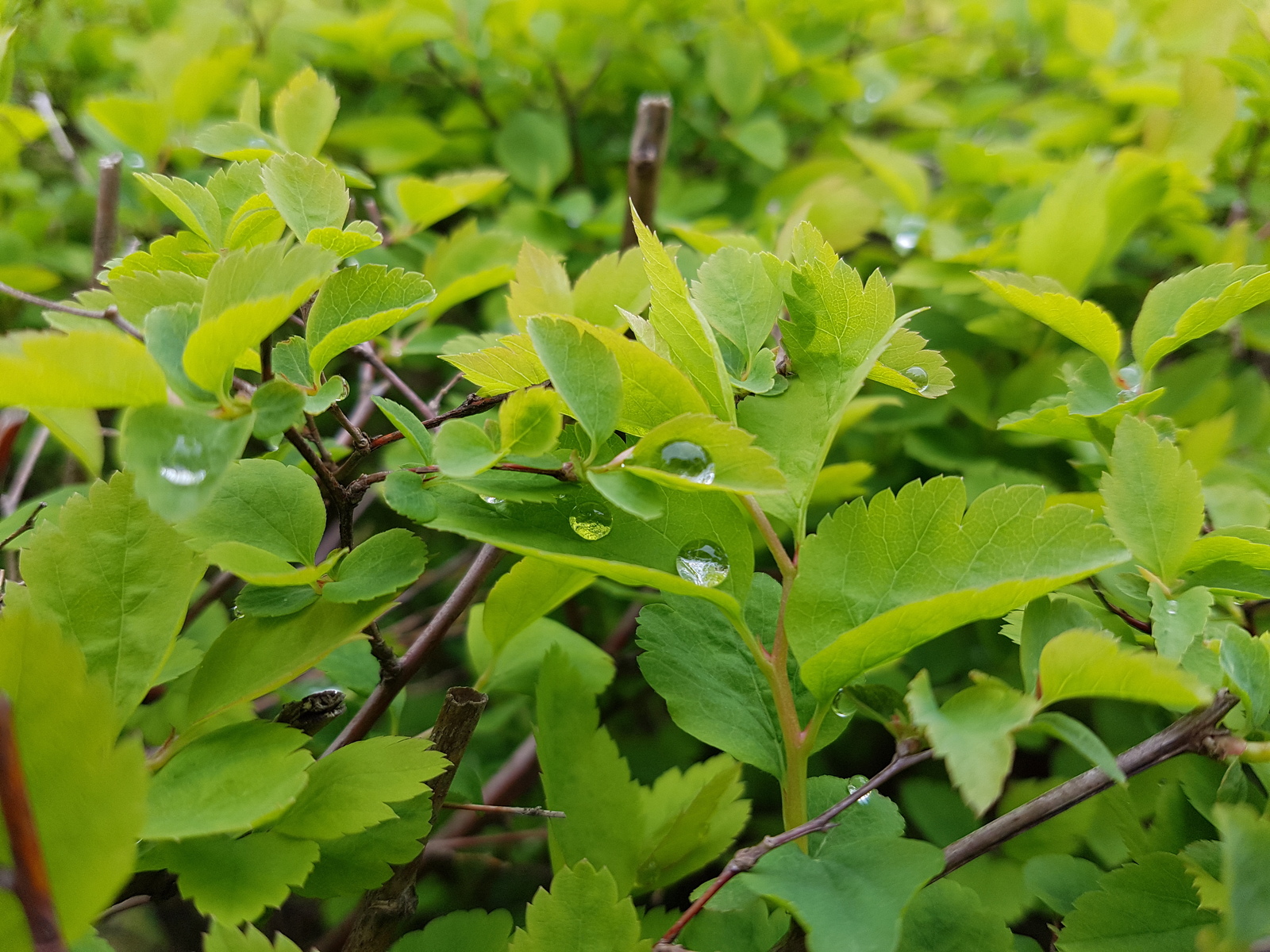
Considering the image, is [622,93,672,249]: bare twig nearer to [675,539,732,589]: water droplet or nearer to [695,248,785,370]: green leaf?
[695,248,785,370]: green leaf

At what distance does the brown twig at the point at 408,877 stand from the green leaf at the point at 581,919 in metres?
0.10

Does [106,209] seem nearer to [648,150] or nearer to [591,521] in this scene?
[648,150]

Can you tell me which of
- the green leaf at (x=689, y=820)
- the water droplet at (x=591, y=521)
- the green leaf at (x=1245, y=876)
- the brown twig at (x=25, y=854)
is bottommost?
the green leaf at (x=689, y=820)

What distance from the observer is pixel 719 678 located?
49cm

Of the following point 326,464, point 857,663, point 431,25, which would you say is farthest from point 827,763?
point 431,25

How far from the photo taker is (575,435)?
46 cm

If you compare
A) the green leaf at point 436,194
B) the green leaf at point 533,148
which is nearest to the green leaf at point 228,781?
the green leaf at point 436,194

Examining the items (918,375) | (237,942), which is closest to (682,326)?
(918,375)

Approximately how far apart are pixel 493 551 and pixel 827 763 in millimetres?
505

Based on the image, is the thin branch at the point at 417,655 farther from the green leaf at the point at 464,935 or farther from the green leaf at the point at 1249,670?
the green leaf at the point at 1249,670

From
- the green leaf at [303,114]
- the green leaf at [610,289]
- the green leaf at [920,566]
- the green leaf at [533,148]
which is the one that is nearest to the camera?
the green leaf at [920,566]

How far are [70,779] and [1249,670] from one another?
553 mm

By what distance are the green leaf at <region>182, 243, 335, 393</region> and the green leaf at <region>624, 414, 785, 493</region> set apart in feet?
0.56

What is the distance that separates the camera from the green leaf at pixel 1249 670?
1.36 feet
